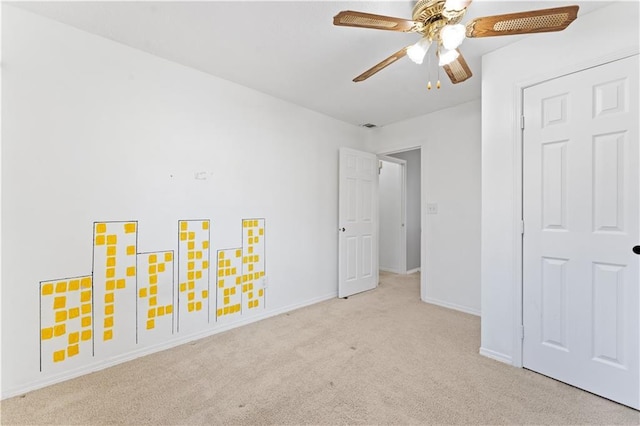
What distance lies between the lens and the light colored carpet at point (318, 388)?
162 centimetres

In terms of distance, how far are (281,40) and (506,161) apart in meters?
1.95

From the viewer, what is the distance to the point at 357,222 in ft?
13.2

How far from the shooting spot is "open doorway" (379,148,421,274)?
17.3 feet

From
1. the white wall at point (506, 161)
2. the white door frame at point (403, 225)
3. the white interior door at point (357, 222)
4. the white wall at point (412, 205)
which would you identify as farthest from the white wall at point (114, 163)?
the white wall at point (412, 205)

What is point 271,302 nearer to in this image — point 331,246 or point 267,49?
point 331,246

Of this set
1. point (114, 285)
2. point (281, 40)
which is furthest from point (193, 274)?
point (281, 40)

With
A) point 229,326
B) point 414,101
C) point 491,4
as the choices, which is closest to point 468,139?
→ point 414,101

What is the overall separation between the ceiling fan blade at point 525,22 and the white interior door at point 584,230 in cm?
76

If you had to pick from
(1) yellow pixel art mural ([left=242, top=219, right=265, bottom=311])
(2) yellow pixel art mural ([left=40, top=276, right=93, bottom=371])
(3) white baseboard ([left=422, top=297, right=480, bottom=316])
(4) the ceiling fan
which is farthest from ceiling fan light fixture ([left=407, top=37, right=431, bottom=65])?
(3) white baseboard ([left=422, top=297, right=480, bottom=316])

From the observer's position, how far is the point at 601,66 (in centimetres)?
179

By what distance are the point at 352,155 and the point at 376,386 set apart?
2858mm

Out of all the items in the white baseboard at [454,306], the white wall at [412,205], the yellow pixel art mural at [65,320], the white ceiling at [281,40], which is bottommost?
the white baseboard at [454,306]

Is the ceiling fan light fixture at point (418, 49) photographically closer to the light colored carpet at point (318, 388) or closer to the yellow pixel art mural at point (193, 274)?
the light colored carpet at point (318, 388)

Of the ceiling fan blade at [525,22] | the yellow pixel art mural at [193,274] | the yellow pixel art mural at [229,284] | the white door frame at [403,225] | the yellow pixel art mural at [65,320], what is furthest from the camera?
the white door frame at [403,225]
